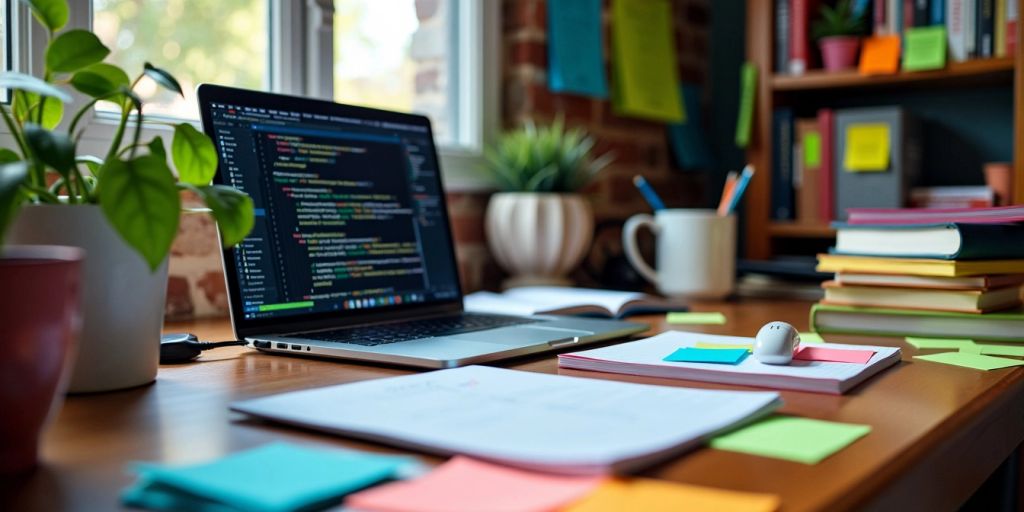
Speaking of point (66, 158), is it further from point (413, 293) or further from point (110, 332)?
point (413, 293)

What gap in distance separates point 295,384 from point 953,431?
496mm

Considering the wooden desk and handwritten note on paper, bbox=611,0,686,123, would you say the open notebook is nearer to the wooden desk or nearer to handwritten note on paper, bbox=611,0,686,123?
the wooden desk

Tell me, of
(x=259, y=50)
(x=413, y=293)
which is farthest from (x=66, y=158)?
(x=259, y=50)

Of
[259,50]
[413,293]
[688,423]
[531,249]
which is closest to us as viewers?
[688,423]

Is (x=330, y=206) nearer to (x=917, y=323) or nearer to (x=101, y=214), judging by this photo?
(x=101, y=214)

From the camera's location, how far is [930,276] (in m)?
1.13

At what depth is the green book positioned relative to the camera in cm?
107

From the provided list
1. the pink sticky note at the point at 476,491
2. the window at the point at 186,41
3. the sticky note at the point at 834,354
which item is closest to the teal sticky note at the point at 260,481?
the pink sticky note at the point at 476,491

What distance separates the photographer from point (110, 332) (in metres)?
0.72

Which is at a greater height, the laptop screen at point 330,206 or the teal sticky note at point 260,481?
the laptop screen at point 330,206

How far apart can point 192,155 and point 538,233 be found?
2.79 feet

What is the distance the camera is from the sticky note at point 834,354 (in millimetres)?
833

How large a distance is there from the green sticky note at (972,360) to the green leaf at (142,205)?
2.34ft

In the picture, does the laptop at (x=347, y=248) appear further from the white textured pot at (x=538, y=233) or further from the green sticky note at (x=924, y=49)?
the green sticky note at (x=924, y=49)
